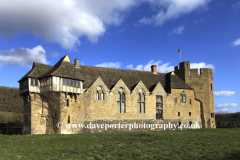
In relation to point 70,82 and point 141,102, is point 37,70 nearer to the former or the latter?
point 70,82

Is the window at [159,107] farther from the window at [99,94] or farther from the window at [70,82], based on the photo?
the window at [70,82]

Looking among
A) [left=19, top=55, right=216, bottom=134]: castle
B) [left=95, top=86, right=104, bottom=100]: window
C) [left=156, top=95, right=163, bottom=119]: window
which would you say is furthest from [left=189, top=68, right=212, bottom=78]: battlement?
[left=95, top=86, right=104, bottom=100]: window

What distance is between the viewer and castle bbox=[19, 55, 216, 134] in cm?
3003

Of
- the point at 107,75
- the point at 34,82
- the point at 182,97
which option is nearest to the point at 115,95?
the point at 107,75

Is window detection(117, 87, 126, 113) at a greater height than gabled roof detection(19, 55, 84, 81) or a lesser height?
lesser

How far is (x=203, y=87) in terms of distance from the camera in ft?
135

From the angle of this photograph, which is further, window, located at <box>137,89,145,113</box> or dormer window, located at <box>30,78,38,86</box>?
window, located at <box>137,89,145,113</box>

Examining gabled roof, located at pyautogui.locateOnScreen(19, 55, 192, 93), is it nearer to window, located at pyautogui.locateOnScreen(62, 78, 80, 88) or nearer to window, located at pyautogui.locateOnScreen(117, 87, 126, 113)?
window, located at pyautogui.locateOnScreen(62, 78, 80, 88)

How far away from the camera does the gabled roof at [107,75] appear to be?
31.1 metres

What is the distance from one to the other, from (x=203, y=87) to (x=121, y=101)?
56.2 ft

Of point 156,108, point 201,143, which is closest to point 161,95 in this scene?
point 156,108

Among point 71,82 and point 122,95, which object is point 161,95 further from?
point 71,82

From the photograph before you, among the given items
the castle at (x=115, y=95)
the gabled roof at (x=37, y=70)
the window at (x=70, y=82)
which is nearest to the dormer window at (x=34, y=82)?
the castle at (x=115, y=95)

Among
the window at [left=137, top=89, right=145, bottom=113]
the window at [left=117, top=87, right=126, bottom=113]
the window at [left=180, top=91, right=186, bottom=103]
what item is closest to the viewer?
the window at [left=117, top=87, right=126, bottom=113]
